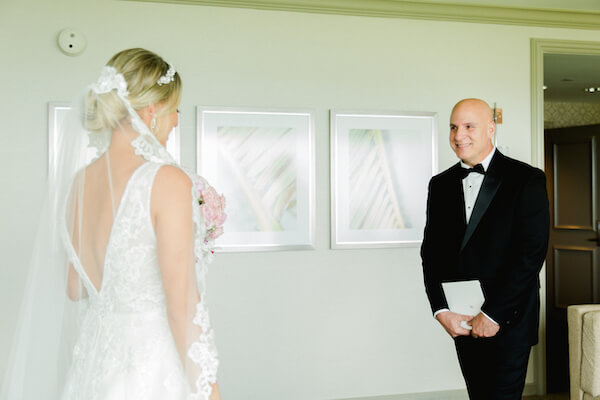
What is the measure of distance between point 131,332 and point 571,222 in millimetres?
5329

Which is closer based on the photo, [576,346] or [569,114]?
[576,346]

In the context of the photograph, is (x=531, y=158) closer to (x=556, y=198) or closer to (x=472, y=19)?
(x=472, y=19)

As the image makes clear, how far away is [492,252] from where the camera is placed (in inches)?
92.2

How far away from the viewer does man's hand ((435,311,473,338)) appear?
7.92ft

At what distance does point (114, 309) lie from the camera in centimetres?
143

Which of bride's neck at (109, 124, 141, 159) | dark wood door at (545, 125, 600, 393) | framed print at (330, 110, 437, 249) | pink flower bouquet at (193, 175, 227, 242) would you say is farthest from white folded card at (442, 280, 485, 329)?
dark wood door at (545, 125, 600, 393)

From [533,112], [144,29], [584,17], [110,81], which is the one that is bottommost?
[110,81]

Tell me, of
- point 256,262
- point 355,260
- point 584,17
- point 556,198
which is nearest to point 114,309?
point 256,262

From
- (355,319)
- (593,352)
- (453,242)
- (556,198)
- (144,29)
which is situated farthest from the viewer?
(556,198)

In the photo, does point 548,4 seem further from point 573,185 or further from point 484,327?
point 484,327

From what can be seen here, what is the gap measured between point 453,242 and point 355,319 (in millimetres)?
1395

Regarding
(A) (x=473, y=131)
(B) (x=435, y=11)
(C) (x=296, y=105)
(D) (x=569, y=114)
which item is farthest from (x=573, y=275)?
(A) (x=473, y=131)

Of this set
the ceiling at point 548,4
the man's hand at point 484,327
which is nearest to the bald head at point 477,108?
the man's hand at point 484,327

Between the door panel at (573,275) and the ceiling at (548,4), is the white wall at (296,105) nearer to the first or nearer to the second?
the ceiling at (548,4)
